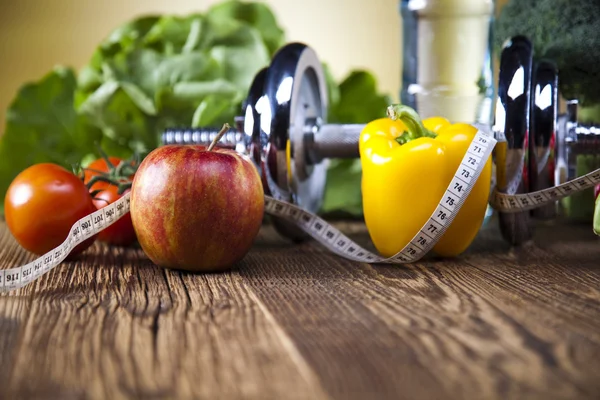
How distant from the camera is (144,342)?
2.82ft

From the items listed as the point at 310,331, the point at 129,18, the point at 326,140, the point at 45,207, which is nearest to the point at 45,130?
the point at 129,18

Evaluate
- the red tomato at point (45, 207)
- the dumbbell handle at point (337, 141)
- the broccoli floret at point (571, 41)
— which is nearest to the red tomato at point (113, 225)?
the red tomato at point (45, 207)

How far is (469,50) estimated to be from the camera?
5.90 ft

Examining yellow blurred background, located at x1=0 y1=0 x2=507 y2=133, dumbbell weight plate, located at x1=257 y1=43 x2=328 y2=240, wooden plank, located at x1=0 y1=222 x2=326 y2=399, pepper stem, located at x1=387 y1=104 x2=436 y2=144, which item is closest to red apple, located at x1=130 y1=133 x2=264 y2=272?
wooden plank, located at x1=0 y1=222 x2=326 y2=399

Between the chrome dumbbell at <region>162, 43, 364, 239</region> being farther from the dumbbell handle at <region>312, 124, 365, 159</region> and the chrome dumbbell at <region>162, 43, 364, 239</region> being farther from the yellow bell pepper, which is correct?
the yellow bell pepper

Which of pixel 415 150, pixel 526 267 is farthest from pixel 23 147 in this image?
pixel 526 267

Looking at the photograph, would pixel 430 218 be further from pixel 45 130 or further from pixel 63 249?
pixel 45 130

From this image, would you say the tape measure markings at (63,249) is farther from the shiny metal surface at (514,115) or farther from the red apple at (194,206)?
the shiny metal surface at (514,115)

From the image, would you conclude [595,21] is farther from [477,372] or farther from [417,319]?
[477,372]

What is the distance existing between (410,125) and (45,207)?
68 centimetres

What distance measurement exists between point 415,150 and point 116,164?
0.70 meters

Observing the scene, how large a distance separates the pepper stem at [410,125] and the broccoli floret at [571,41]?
1.68 ft

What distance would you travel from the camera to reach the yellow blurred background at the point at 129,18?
267 cm

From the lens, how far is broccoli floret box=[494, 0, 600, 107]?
1621mm
